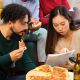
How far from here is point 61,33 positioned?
212 centimetres

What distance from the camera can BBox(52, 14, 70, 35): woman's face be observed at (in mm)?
2070

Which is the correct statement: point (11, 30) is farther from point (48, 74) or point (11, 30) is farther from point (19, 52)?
point (48, 74)

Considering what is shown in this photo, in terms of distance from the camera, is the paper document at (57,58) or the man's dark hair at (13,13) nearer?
the paper document at (57,58)

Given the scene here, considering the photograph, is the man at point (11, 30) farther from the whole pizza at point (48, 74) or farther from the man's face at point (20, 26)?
the whole pizza at point (48, 74)

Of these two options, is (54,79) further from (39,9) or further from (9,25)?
(39,9)

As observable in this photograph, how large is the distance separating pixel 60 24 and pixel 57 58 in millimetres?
473

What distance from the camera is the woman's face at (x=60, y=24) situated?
2.07 metres

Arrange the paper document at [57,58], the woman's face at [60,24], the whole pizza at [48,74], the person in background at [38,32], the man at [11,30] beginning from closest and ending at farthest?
A: the whole pizza at [48,74], the paper document at [57,58], the man at [11,30], the woman's face at [60,24], the person in background at [38,32]

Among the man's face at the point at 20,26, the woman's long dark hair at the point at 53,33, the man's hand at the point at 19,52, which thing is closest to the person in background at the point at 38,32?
the woman's long dark hair at the point at 53,33

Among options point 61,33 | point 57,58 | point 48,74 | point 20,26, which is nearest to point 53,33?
point 61,33

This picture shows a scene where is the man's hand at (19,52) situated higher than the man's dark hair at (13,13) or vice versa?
the man's dark hair at (13,13)

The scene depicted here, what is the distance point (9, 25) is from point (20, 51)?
1.09 ft

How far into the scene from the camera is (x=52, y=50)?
7.04 feet

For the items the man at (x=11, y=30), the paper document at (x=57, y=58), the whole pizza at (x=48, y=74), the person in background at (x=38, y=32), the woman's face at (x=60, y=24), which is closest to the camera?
the whole pizza at (x=48, y=74)
